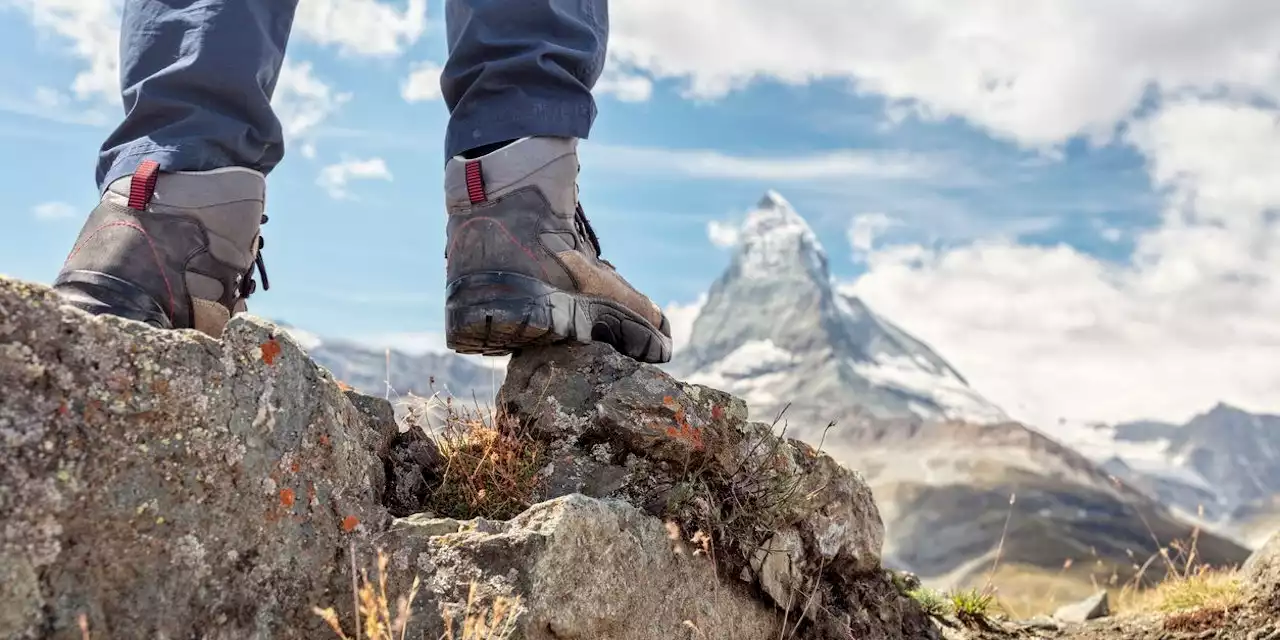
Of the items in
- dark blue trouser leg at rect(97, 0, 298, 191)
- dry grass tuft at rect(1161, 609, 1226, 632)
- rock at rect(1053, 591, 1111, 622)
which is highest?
dark blue trouser leg at rect(97, 0, 298, 191)

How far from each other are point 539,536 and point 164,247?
5.90 feet

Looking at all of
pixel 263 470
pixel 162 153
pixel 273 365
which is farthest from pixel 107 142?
pixel 263 470

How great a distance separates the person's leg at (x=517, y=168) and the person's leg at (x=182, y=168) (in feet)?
2.60

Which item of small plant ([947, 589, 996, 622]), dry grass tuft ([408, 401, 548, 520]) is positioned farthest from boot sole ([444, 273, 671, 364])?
small plant ([947, 589, 996, 622])

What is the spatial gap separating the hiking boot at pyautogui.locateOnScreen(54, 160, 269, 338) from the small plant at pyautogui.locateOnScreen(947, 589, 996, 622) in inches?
178

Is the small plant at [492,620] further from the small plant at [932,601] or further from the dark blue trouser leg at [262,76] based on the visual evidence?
the small plant at [932,601]

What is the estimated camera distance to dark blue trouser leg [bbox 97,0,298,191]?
3.57 meters

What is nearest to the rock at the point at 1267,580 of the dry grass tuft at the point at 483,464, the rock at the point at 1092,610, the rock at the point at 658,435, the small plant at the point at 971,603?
the small plant at the point at 971,603

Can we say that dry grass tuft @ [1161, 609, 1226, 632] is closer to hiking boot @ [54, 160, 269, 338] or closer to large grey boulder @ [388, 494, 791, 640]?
large grey boulder @ [388, 494, 791, 640]

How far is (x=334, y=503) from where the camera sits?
119 inches

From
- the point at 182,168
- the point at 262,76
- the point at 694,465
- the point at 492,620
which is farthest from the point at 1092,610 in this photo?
the point at 182,168

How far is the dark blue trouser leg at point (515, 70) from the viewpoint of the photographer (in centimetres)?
390

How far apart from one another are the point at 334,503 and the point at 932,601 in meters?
3.84

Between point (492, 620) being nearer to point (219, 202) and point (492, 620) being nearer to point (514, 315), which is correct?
point (514, 315)
